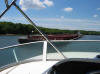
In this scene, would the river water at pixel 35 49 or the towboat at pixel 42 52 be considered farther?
the river water at pixel 35 49

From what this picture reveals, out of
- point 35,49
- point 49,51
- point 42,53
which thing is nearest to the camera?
point 42,53

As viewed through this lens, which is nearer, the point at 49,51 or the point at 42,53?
the point at 42,53

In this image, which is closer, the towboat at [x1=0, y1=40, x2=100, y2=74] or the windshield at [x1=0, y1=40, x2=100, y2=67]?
the towboat at [x1=0, y1=40, x2=100, y2=74]

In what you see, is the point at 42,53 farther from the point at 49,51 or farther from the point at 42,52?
the point at 49,51

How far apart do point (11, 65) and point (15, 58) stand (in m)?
0.32

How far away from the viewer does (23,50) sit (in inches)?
203

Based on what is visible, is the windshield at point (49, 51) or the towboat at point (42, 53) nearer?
the towboat at point (42, 53)

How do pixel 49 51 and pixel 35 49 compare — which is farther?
pixel 35 49

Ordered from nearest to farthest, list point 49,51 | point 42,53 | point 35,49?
point 42,53
point 49,51
point 35,49

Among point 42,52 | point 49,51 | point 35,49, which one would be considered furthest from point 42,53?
point 35,49

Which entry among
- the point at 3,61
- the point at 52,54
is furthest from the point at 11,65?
the point at 52,54

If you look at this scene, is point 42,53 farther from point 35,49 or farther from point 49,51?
point 35,49

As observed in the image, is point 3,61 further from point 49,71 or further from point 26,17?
point 49,71

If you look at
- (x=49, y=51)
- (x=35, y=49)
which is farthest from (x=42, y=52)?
(x=35, y=49)
